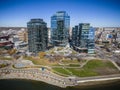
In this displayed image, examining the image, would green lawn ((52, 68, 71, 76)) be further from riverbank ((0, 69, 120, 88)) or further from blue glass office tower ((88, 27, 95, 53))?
blue glass office tower ((88, 27, 95, 53))

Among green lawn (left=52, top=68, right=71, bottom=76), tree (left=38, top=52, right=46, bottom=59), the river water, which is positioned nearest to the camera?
the river water

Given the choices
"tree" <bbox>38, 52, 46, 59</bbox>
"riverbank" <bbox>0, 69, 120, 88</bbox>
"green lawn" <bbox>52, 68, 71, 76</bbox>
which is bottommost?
"riverbank" <bbox>0, 69, 120, 88</bbox>

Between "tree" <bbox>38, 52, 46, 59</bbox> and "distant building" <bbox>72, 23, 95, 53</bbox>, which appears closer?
"tree" <bbox>38, 52, 46, 59</bbox>

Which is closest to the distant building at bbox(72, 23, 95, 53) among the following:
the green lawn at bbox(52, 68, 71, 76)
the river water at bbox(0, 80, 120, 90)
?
the green lawn at bbox(52, 68, 71, 76)

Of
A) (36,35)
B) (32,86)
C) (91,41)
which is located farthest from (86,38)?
(32,86)

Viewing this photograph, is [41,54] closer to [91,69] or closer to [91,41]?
[91,69]

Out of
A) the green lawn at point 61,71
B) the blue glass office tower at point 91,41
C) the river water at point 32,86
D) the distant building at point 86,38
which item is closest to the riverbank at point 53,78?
the river water at point 32,86

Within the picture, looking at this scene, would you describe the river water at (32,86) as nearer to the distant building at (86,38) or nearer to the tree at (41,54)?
the tree at (41,54)
